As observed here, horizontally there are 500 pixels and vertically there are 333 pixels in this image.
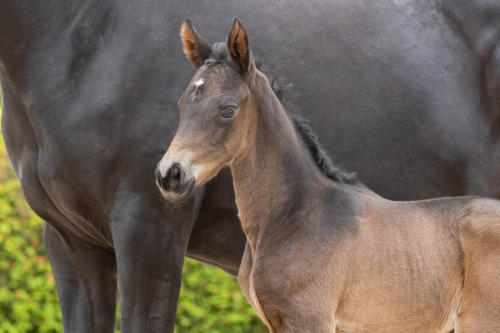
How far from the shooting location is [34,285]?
6.23 m

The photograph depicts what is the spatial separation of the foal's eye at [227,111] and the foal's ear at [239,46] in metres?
0.16

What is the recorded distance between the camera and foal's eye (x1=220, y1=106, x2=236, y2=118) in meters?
3.03

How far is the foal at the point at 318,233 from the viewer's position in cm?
306

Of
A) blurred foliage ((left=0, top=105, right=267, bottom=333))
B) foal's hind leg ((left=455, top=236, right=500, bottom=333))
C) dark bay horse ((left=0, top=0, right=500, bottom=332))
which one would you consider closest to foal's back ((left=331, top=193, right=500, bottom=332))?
foal's hind leg ((left=455, top=236, right=500, bottom=333))

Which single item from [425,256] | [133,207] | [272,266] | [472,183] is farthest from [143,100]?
[472,183]

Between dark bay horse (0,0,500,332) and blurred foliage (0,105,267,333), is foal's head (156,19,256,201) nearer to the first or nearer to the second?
dark bay horse (0,0,500,332)

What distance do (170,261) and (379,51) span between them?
1.37 meters

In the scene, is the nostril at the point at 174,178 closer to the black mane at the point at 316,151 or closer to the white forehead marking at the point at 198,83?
the white forehead marking at the point at 198,83

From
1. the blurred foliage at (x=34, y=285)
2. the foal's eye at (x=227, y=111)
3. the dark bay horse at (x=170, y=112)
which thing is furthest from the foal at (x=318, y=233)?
the blurred foliage at (x=34, y=285)

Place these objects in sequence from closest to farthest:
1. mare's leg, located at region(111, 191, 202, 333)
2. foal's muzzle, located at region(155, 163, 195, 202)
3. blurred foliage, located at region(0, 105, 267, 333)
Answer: foal's muzzle, located at region(155, 163, 195, 202) < mare's leg, located at region(111, 191, 202, 333) < blurred foliage, located at region(0, 105, 267, 333)

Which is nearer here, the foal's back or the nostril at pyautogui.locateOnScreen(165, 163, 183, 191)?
the nostril at pyautogui.locateOnScreen(165, 163, 183, 191)

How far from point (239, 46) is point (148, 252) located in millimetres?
1005

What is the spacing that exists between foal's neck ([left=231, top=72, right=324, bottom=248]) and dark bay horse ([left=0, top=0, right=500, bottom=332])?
281 mm

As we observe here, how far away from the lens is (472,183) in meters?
4.18
